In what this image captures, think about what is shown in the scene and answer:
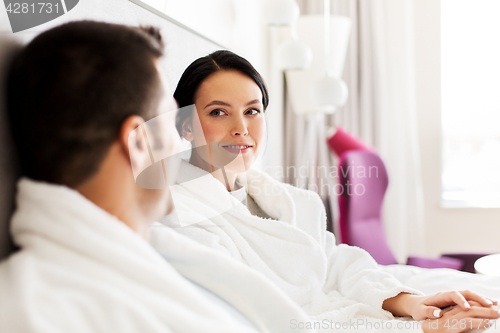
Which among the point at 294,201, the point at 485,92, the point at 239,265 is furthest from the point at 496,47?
the point at 239,265

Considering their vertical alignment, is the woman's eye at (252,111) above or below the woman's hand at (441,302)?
above

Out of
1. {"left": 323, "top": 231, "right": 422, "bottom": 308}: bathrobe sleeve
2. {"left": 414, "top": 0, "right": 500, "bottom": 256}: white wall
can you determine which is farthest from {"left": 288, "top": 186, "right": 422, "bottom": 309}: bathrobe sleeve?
{"left": 414, "top": 0, "right": 500, "bottom": 256}: white wall

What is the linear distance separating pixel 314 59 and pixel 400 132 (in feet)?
2.89

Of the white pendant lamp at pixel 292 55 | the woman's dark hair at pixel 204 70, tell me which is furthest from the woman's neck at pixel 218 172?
the white pendant lamp at pixel 292 55

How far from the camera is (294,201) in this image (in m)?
0.97

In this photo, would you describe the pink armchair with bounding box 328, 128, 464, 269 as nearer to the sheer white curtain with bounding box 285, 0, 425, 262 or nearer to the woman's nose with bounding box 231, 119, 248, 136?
the sheer white curtain with bounding box 285, 0, 425, 262

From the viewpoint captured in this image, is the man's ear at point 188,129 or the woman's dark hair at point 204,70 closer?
the man's ear at point 188,129

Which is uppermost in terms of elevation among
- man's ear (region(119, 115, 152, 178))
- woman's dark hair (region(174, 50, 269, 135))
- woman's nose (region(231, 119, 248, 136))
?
woman's dark hair (region(174, 50, 269, 135))

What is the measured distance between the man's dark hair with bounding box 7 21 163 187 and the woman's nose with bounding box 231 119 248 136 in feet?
1.02

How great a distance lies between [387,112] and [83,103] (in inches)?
104

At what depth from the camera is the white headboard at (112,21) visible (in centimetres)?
47

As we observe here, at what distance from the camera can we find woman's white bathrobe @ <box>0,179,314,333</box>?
32 centimetres

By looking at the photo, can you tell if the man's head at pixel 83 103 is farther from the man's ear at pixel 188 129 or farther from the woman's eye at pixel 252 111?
the woman's eye at pixel 252 111

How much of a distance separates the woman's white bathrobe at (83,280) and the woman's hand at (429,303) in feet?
1.55
